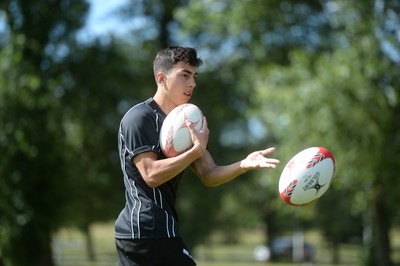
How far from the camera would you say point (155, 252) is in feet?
16.1

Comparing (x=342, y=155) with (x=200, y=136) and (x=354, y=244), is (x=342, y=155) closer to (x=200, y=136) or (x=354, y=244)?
(x=200, y=136)

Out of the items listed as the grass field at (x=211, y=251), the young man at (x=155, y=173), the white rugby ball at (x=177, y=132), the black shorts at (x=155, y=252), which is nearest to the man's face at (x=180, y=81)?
the young man at (x=155, y=173)

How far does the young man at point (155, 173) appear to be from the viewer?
4.92 meters

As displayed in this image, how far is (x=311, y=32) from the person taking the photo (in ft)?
77.7

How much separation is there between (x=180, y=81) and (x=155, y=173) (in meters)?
0.74

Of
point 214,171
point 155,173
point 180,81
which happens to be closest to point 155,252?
point 155,173

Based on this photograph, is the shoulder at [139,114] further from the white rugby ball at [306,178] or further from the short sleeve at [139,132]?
the white rugby ball at [306,178]

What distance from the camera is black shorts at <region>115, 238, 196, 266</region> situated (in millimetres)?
4922

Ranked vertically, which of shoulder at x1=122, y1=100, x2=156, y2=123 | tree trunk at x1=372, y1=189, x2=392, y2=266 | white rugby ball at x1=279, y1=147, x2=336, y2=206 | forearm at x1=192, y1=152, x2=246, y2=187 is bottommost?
tree trunk at x1=372, y1=189, x2=392, y2=266

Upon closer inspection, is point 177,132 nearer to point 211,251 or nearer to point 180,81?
point 180,81

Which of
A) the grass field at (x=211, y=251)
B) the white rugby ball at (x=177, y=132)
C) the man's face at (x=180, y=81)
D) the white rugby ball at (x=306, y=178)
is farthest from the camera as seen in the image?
the grass field at (x=211, y=251)

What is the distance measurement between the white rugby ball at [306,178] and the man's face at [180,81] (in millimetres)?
1047

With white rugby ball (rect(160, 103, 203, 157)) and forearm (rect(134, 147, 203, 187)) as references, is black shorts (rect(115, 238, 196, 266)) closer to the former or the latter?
forearm (rect(134, 147, 203, 187))

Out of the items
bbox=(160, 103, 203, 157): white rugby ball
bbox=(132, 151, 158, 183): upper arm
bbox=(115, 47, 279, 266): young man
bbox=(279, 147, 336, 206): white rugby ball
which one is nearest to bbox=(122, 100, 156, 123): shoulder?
bbox=(115, 47, 279, 266): young man
